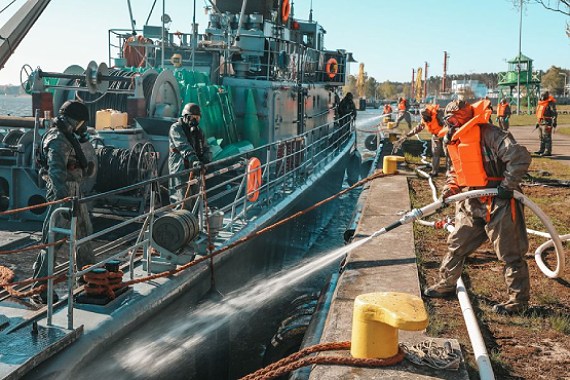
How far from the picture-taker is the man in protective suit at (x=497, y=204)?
5230 mm

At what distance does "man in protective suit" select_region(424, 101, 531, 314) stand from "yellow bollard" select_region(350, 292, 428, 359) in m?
1.72

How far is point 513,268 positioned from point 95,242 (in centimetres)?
520

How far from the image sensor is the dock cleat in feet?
18.9

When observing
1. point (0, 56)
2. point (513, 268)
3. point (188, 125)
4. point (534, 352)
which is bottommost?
point (534, 352)

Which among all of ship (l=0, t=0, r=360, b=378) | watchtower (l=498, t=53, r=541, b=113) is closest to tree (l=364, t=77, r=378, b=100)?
watchtower (l=498, t=53, r=541, b=113)

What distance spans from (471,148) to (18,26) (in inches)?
183

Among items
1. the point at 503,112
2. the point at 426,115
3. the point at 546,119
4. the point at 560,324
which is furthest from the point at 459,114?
the point at 503,112

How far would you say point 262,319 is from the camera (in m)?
8.91

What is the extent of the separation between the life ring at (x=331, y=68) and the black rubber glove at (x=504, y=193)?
1364cm

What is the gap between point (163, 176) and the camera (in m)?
6.07

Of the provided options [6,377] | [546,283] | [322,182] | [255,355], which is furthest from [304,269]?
[6,377]

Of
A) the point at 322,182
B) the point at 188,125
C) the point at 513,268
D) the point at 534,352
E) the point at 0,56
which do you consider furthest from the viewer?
the point at 322,182

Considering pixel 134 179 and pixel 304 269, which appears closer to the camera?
pixel 134 179

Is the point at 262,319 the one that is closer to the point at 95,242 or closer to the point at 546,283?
the point at 95,242
